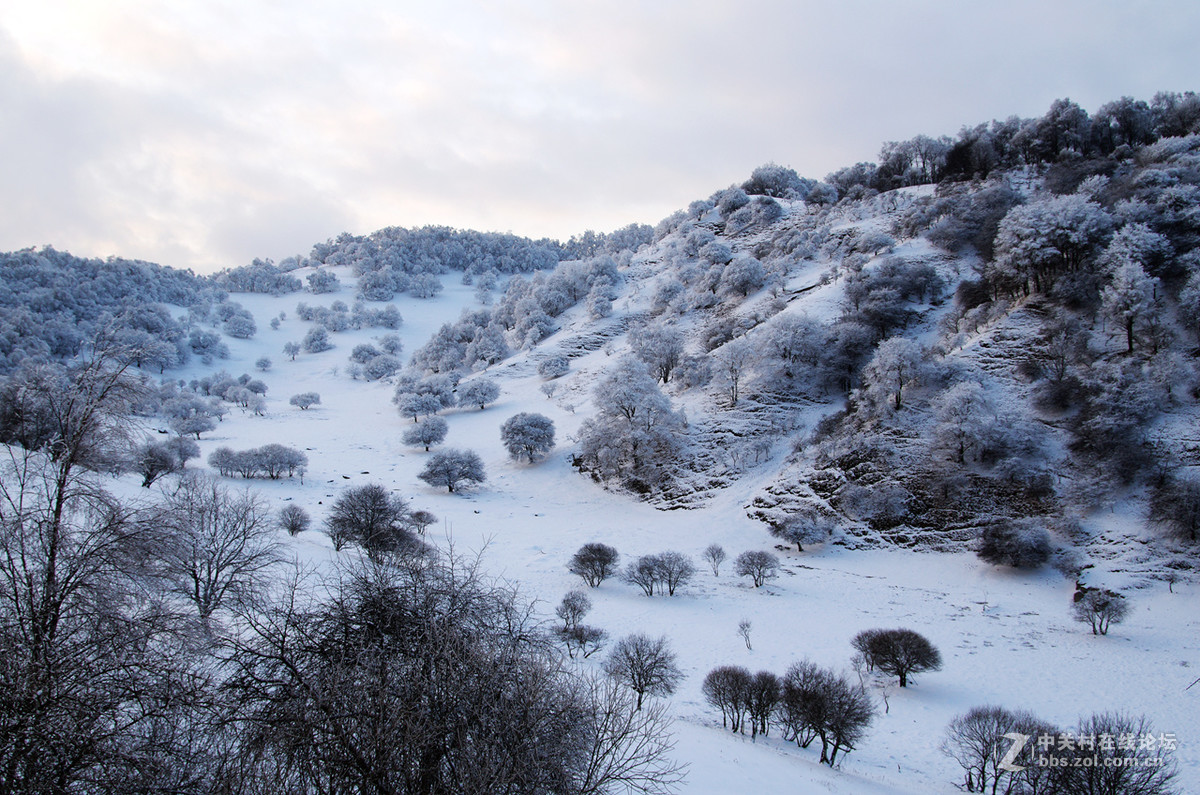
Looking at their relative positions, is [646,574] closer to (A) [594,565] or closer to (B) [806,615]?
(A) [594,565]

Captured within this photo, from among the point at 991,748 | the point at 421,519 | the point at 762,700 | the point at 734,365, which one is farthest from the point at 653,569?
the point at 734,365

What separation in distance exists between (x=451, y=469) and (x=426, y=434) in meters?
11.5

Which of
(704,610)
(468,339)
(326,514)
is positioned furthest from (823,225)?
(326,514)

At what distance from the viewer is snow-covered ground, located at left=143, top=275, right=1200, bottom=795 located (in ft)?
55.8

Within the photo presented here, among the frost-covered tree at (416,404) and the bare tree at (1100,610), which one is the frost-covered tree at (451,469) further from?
the bare tree at (1100,610)

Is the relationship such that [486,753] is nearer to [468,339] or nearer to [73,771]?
[73,771]

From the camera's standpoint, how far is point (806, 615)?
27.8 m

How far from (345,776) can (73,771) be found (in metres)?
2.37

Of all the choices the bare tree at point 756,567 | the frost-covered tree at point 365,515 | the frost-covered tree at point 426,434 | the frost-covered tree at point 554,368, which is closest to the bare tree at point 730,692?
the bare tree at point 756,567

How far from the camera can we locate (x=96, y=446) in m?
7.22

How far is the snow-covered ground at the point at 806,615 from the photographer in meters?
17.0

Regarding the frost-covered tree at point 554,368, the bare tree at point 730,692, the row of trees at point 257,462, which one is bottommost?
the bare tree at point 730,692

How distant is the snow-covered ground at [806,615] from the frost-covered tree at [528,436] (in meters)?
1.62

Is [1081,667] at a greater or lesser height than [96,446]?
lesser
